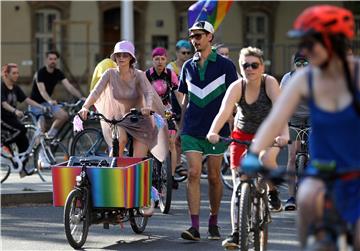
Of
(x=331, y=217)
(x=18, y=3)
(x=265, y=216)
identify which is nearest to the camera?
(x=331, y=217)

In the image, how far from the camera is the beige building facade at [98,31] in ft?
110

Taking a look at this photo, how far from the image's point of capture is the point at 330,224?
18.0 ft

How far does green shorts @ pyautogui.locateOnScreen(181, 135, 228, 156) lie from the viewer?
10039mm

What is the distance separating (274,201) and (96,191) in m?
2.61

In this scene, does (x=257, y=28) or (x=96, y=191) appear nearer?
(x=96, y=191)

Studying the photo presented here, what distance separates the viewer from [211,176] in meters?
10.1

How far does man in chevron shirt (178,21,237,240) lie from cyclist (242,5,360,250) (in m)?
4.31

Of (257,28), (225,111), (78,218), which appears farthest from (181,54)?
(257,28)

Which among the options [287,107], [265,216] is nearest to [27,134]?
[265,216]

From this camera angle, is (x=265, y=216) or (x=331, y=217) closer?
(x=331, y=217)

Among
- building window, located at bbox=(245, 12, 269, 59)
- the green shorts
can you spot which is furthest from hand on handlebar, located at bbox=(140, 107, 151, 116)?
building window, located at bbox=(245, 12, 269, 59)

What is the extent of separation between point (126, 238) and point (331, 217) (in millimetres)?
5009

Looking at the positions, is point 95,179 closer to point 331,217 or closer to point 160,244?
point 160,244

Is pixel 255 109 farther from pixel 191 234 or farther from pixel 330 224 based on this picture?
pixel 330 224
